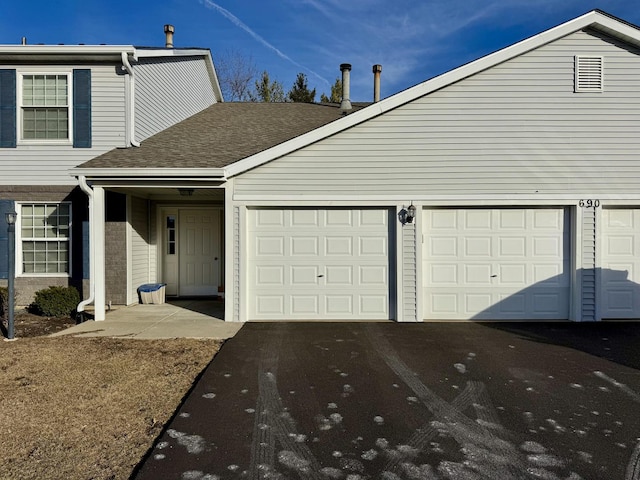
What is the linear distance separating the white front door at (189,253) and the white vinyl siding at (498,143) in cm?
333

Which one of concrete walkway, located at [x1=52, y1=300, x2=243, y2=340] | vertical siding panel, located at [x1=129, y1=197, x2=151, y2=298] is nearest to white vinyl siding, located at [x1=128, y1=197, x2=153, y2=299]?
vertical siding panel, located at [x1=129, y1=197, x2=151, y2=298]

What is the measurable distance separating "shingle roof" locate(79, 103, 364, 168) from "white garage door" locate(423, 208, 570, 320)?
4322mm

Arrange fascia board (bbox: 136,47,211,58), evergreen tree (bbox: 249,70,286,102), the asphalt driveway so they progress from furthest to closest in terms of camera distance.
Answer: evergreen tree (bbox: 249,70,286,102) < fascia board (bbox: 136,47,211,58) < the asphalt driveway

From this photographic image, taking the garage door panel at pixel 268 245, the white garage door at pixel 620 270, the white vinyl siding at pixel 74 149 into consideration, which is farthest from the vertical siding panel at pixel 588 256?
the white vinyl siding at pixel 74 149

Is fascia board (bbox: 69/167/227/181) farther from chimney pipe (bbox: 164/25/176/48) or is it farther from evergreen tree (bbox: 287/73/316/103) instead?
evergreen tree (bbox: 287/73/316/103)

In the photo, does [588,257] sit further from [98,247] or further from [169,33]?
[169,33]

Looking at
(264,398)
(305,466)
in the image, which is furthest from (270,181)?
(305,466)

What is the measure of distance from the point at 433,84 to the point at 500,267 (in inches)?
144

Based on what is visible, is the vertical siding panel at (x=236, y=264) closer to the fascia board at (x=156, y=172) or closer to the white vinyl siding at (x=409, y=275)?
the fascia board at (x=156, y=172)

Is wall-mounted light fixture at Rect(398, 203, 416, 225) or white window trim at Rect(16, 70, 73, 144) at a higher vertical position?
white window trim at Rect(16, 70, 73, 144)

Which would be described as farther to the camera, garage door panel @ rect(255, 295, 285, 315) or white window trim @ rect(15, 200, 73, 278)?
white window trim @ rect(15, 200, 73, 278)

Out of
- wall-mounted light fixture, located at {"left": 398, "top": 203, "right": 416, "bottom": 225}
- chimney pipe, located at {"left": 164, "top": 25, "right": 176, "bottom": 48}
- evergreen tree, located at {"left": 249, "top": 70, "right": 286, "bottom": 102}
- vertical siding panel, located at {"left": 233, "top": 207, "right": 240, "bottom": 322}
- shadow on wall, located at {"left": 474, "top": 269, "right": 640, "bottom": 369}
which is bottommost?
shadow on wall, located at {"left": 474, "top": 269, "right": 640, "bottom": 369}

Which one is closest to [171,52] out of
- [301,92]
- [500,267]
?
[500,267]

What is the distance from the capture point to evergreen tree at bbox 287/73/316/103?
25.3 m
